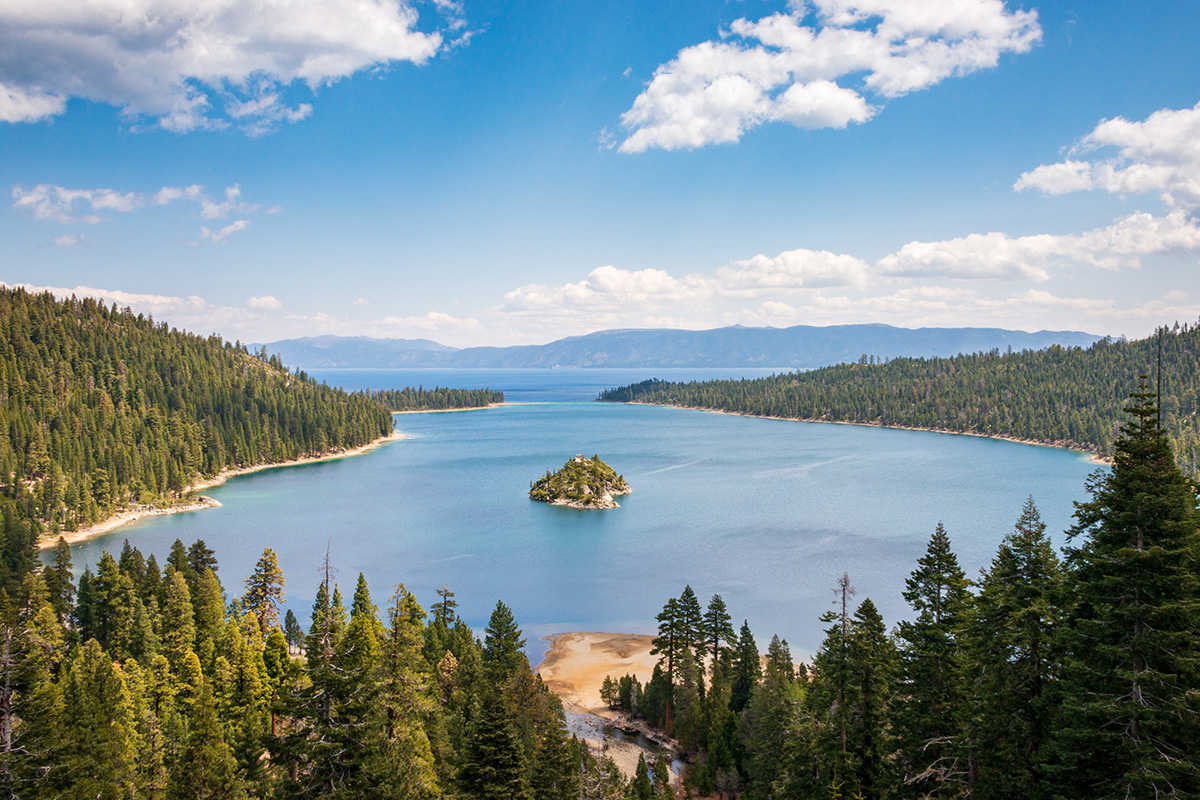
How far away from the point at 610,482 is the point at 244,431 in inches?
3643

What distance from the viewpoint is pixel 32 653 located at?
16.1 m

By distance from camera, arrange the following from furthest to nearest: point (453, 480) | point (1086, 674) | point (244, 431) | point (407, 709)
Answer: point (244, 431)
point (453, 480)
point (407, 709)
point (1086, 674)

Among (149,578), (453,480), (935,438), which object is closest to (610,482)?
(453,480)

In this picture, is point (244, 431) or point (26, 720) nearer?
point (26, 720)

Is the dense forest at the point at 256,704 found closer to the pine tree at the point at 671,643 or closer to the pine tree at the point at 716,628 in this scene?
the pine tree at the point at 671,643

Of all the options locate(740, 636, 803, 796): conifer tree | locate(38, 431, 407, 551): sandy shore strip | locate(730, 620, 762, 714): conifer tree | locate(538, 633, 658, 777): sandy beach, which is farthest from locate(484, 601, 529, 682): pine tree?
locate(38, 431, 407, 551): sandy shore strip

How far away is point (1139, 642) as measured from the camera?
12836 mm

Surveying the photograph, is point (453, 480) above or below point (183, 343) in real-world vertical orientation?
below

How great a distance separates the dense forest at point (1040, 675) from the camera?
12.8 m

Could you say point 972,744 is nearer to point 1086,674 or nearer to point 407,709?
point 1086,674

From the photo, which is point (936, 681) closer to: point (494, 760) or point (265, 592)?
point (494, 760)

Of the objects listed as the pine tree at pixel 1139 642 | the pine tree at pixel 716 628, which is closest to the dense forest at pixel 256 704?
the pine tree at pixel 716 628

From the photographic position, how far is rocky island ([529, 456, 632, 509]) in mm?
100688

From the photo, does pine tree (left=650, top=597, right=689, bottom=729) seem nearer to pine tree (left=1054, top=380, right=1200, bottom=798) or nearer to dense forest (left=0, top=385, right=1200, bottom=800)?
dense forest (left=0, top=385, right=1200, bottom=800)
